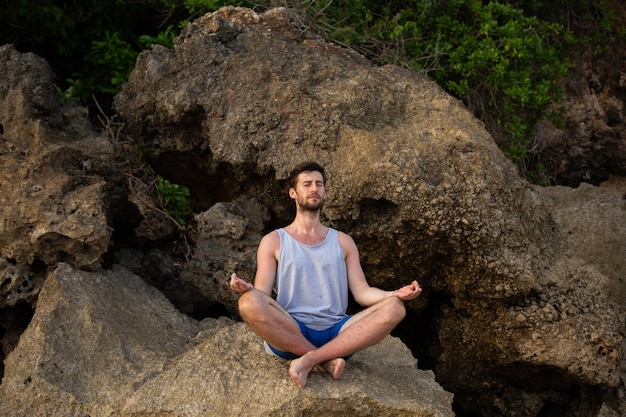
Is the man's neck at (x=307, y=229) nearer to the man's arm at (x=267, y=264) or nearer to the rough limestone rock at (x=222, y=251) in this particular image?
the man's arm at (x=267, y=264)

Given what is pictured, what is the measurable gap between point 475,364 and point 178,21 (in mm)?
4309

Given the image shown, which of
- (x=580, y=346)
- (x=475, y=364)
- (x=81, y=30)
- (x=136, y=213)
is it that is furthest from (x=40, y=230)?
(x=81, y=30)

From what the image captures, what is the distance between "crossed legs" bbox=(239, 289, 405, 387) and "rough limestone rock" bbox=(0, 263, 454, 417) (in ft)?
0.30

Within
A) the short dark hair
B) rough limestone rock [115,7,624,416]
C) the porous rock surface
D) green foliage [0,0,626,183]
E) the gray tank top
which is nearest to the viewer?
the gray tank top

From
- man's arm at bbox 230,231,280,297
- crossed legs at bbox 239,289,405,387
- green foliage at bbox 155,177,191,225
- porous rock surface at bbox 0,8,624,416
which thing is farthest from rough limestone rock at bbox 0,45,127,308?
green foliage at bbox 155,177,191,225

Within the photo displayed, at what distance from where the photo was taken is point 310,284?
13.3 ft

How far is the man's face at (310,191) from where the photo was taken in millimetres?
4113

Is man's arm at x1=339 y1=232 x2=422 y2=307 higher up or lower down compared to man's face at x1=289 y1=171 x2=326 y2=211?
lower down

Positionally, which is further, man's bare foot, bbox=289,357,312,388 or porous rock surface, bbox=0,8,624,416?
porous rock surface, bbox=0,8,624,416

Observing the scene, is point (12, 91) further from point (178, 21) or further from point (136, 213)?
point (178, 21)

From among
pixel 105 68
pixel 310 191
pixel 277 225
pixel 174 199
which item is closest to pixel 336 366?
pixel 310 191

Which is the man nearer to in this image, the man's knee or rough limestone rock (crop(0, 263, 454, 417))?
the man's knee

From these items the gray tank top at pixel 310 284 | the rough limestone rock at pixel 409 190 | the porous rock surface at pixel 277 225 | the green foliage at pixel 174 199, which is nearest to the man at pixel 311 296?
the gray tank top at pixel 310 284

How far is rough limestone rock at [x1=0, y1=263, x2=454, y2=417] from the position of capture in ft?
12.6
